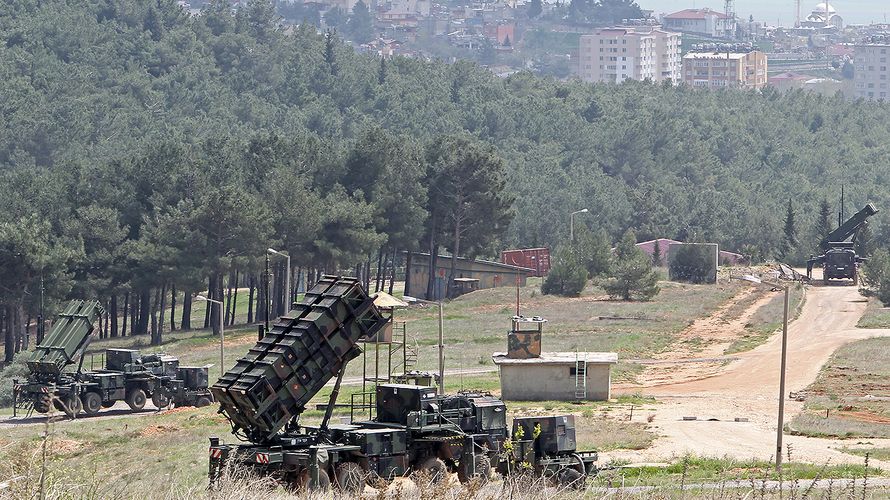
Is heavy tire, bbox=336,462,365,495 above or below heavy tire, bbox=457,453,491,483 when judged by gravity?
above

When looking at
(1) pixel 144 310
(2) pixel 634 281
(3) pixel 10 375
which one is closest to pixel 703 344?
(2) pixel 634 281

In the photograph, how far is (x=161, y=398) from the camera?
52.9 metres

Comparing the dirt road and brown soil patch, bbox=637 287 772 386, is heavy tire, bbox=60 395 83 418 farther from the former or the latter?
brown soil patch, bbox=637 287 772 386

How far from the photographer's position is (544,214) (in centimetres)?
12350

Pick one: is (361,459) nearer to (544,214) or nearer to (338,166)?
(338,166)

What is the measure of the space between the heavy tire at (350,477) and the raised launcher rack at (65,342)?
25.2 metres

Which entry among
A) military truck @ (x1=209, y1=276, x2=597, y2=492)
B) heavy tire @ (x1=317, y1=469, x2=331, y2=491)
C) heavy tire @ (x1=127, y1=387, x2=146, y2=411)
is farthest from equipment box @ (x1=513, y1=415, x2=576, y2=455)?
heavy tire @ (x1=127, y1=387, x2=146, y2=411)

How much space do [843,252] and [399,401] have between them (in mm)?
73532

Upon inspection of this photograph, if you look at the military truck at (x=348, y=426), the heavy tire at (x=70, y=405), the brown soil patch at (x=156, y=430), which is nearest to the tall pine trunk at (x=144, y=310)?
the heavy tire at (x=70, y=405)

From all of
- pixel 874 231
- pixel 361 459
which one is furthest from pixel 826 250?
pixel 361 459

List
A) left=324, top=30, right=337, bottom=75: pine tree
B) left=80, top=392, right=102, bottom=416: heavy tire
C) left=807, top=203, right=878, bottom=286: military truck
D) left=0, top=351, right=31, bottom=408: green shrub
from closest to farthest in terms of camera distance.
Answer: left=80, top=392, right=102, bottom=416: heavy tire → left=0, top=351, right=31, bottom=408: green shrub → left=807, top=203, right=878, bottom=286: military truck → left=324, top=30, right=337, bottom=75: pine tree

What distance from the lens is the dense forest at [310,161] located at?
7719cm

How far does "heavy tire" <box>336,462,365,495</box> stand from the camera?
27072 mm

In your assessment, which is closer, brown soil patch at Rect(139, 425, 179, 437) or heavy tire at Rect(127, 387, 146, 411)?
brown soil patch at Rect(139, 425, 179, 437)
